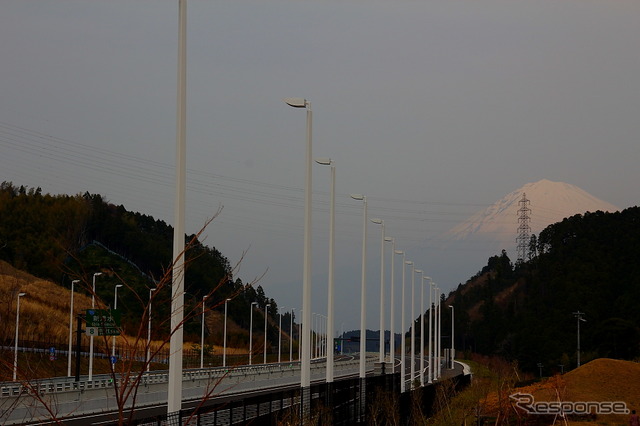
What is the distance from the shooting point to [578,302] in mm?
133500

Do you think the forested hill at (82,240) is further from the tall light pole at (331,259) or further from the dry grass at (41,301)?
the tall light pole at (331,259)

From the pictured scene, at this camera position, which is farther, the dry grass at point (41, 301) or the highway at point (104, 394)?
the dry grass at point (41, 301)

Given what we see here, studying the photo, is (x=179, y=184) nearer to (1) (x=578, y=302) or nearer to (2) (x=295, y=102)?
(2) (x=295, y=102)

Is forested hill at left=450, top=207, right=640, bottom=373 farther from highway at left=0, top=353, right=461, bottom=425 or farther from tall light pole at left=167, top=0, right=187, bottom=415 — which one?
tall light pole at left=167, top=0, right=187, bottom=415

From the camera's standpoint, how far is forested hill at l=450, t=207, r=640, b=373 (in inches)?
4429

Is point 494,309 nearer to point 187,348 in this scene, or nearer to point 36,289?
point 187,348

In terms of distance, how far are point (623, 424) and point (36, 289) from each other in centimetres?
10341

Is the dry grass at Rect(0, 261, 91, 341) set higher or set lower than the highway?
higher

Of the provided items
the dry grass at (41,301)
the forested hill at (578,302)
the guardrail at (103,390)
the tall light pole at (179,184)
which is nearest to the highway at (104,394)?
the guardrail at (103,390)

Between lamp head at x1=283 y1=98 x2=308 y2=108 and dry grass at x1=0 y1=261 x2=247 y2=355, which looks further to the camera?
dry grass at x1=0 y1=261 x2=247 y2=355

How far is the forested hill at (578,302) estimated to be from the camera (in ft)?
369

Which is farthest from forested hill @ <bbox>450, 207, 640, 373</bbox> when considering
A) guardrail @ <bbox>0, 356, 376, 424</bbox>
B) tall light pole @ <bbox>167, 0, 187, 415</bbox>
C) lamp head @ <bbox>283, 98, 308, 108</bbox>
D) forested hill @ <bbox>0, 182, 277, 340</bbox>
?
tall light pole @ <bbox>167, 0, 187, 415</bbox>

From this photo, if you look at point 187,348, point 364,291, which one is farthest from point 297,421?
point 187,348

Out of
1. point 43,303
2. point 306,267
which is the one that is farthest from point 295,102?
point 43,303
